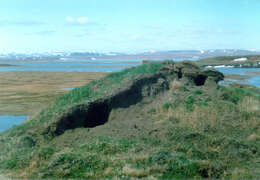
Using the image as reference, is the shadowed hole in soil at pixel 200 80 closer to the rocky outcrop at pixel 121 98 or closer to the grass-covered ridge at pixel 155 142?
the rocky outcrop at pixel 121 98

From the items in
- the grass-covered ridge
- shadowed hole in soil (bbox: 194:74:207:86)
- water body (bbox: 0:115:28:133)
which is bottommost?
water body (bbox: 0:115:28:133)

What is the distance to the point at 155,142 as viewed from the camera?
8.22 m

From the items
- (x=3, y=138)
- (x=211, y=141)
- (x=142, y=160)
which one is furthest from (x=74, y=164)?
(x=3, y=138)

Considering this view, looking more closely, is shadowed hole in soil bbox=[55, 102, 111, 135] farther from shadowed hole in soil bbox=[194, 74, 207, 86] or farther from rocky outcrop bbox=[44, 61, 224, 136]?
shadowed hole in soil bbox=[194, 74, 207, 86]

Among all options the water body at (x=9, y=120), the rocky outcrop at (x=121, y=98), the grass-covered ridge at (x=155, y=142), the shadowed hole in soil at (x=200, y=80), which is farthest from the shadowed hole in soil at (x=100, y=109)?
the water body at (x=9, y=120)

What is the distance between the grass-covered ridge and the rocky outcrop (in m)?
0.33

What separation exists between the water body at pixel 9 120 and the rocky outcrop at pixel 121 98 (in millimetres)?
6558

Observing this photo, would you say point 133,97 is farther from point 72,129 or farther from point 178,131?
point 178,131

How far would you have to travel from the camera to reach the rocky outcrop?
10.5m

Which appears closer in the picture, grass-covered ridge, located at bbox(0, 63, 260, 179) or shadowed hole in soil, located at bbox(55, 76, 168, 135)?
grass-covered ridge, located at bbox(0, 63, 260, 179)

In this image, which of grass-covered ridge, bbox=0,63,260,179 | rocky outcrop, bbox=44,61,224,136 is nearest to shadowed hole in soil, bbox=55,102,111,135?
rocky outcrop, bbox=44,61,224,136

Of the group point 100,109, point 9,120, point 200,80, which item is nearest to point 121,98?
point 100,109

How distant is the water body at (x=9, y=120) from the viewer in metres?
16.2

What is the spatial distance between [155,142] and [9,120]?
11.9 metres
